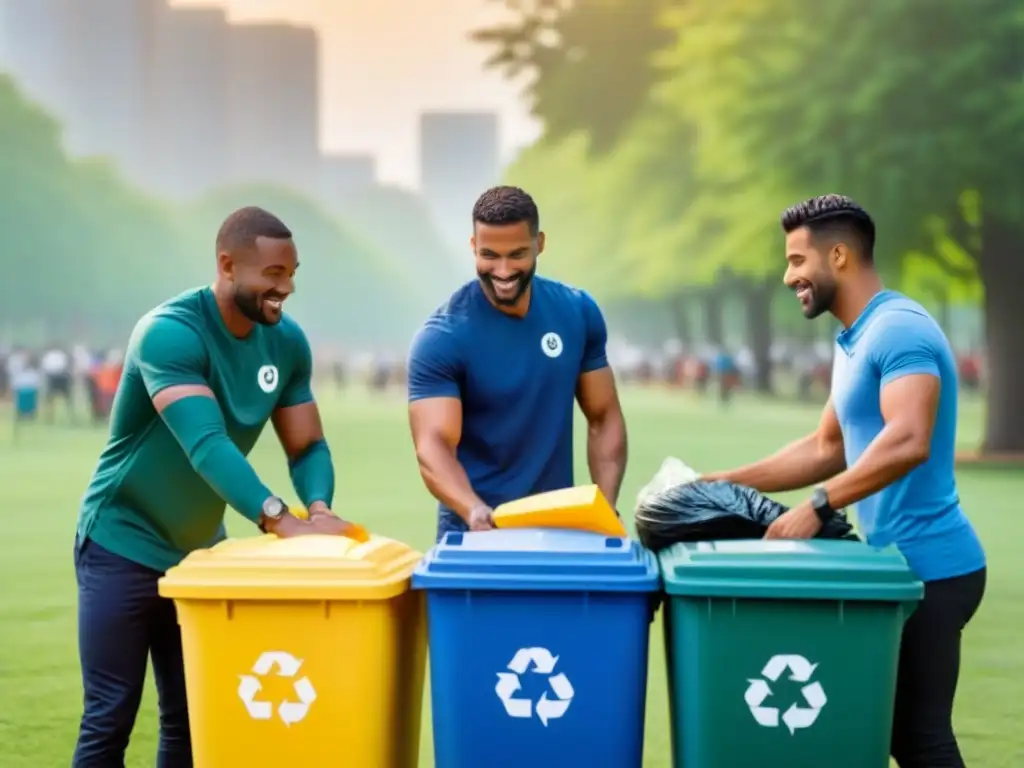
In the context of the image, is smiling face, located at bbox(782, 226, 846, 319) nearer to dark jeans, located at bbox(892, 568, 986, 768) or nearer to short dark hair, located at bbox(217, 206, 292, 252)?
dark jeans, located at bbox(892, 568, 986, 768)

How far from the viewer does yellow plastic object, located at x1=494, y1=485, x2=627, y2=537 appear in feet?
13.0

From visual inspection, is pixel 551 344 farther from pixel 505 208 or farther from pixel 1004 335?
pixel 1004 335

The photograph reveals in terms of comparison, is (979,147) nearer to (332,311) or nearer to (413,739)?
(413,739)

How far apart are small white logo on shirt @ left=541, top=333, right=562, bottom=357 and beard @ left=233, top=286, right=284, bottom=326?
97cm

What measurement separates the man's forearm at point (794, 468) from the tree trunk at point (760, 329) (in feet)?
112

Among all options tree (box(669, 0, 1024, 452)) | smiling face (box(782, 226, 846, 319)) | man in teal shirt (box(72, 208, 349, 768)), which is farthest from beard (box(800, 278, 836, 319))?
tree (box(669, 0, 1024, 452))

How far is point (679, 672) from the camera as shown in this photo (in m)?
3.77

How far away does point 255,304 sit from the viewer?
4.04 meters

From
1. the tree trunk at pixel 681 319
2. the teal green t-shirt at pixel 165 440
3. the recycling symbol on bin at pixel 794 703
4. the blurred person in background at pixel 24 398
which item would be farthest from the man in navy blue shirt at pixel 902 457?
the tree trunk at pixel 681 319

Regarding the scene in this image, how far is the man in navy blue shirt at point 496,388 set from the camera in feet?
15.0

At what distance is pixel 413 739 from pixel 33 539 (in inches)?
335

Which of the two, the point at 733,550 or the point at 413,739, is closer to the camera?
the point at 733,550

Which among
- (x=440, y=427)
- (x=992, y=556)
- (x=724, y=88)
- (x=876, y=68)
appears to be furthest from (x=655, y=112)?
(x=440, y=427)

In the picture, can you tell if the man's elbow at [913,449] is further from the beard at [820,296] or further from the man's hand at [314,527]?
the man's hand at [314,527]
